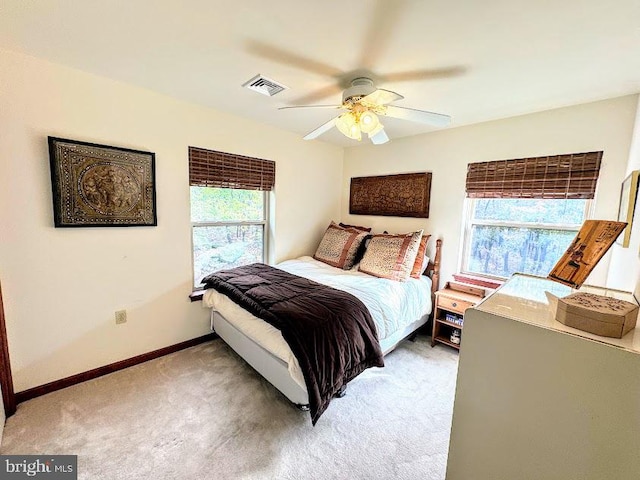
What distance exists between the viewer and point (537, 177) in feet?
7.56

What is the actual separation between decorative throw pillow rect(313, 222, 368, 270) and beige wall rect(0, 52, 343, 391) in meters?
1.38

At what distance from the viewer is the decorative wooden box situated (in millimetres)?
745

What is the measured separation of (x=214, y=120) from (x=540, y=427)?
3.01 metres

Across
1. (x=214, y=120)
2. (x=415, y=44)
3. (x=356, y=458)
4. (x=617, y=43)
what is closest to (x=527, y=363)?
(x=356, y=458)

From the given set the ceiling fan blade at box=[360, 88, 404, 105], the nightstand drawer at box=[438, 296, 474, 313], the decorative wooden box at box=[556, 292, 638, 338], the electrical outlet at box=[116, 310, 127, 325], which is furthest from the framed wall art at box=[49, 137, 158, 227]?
the nightstand drawer at box=[438, 296, 474, 313]

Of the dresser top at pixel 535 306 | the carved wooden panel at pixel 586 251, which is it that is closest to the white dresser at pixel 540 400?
the dresser top at pixel 535 306

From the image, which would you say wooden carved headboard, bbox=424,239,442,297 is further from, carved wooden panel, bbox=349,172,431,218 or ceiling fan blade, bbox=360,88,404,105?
ceiling fan blade, bbox=360,88,404,105

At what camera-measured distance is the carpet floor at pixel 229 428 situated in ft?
4.71

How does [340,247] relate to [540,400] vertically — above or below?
above

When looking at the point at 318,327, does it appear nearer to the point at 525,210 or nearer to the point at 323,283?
the point at 323,283

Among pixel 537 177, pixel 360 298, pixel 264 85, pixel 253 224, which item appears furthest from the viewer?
pixel 253 224

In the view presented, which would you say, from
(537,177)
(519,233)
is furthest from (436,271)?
(537,177)

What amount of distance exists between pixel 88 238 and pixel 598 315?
9.48 feet

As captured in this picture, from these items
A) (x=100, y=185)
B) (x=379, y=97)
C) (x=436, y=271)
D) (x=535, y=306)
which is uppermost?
(x=379, y=97)
